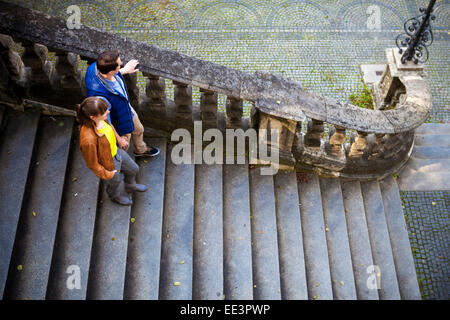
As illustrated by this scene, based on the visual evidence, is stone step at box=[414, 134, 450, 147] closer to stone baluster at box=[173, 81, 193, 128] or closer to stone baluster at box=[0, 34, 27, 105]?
stone baluster at box=[173, 81, 193, 128]

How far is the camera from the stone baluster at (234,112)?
5.07 meters

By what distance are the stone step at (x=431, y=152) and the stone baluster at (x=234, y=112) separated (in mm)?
3668

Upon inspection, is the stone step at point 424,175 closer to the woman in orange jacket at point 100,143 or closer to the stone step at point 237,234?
the stone step at point 237,234

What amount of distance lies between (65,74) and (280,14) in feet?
18.5

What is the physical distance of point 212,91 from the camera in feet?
15.6

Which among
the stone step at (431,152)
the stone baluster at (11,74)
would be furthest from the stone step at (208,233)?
the stone step at (431,152)

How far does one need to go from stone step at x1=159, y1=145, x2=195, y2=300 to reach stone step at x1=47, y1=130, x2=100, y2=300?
3.08ft

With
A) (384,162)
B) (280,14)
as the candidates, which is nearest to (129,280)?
(384,162)

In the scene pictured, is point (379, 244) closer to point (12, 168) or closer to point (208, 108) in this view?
point (208, 108)

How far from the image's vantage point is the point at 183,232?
5156 millimetres

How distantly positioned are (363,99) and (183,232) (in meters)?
4.72

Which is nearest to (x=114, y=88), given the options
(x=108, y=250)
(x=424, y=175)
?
(x=108, y=250)
